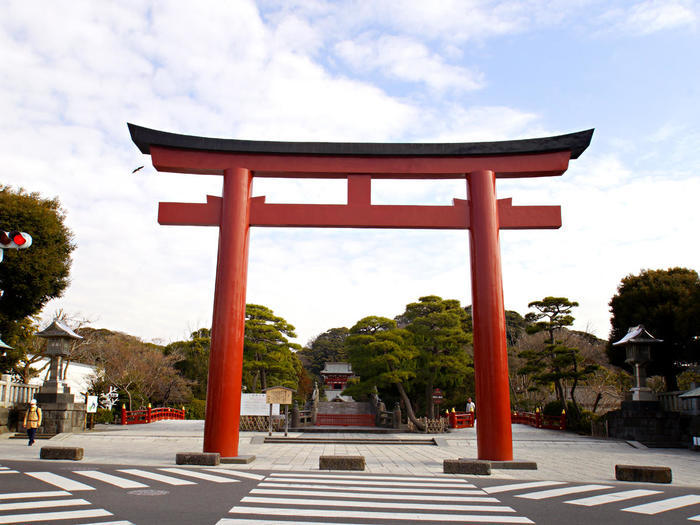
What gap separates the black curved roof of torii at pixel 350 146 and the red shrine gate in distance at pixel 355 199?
0.02 meters

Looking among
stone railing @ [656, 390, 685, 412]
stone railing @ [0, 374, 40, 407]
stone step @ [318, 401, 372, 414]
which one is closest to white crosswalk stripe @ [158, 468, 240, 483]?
stone railing @ [0, 374, 40, 407]

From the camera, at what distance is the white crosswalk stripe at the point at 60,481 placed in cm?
753

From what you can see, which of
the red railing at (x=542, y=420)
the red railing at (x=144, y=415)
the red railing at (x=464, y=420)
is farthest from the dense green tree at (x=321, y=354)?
the red railing at (x=464, y=420)

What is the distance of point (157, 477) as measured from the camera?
Result: 8867 mm

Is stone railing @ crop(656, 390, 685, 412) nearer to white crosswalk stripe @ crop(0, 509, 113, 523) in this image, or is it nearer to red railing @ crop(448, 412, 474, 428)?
red railing @ crop(448, 412, 474, 428)

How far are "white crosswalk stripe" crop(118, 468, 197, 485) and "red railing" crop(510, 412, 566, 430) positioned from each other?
1642 cm

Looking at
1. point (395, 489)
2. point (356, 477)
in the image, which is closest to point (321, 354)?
point (356, 477)

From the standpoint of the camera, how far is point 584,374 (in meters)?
23.2

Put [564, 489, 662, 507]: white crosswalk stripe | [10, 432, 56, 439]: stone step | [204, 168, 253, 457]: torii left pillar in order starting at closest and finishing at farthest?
[564, 489, 662, 507]: white crosswalk stripe < [204, 168, 253, 457]: torii left pillar < [10, 432, 56, 439]: stone step

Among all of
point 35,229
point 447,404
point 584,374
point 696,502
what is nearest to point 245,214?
point 696,502

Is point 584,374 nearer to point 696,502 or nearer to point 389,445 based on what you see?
point 389,445

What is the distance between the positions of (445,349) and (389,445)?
8.89 metres

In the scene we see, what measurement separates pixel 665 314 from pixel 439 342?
10.3 meters

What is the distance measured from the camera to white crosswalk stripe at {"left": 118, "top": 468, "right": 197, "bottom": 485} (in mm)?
8344
